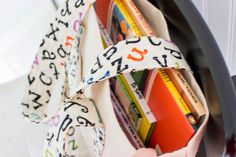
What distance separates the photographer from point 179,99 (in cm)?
36

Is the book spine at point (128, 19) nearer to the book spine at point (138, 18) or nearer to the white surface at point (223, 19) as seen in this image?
the book spine at point (138, 18)

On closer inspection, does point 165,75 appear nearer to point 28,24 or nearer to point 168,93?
point 168,93

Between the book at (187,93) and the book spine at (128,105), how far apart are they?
65 mm

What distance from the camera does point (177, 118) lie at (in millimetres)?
352

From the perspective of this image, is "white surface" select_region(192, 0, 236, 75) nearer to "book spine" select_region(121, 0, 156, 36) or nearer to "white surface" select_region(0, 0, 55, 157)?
"book spine" select_region(121, 0, 156, 36)

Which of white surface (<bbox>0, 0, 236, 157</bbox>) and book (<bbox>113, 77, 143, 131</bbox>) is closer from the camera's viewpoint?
book (<bbox>113, 77, 143, 131</bbox>)

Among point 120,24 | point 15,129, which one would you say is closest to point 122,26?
point 120,24

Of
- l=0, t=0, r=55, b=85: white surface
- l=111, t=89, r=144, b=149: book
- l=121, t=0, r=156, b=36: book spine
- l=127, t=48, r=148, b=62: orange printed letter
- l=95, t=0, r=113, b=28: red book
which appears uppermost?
l=0, t=0, r=55, b=85: white surface

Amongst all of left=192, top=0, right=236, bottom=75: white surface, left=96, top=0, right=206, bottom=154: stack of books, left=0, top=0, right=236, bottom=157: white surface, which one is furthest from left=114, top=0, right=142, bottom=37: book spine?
left=0, top=0, right=236, bottom=157: white surface

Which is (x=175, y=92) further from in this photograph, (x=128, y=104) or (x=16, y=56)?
(x=16, y=56)

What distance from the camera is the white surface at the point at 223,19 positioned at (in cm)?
55

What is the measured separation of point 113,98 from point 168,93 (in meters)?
0.11

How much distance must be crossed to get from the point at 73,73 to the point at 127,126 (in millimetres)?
127

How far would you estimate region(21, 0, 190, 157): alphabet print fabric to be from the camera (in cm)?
38
